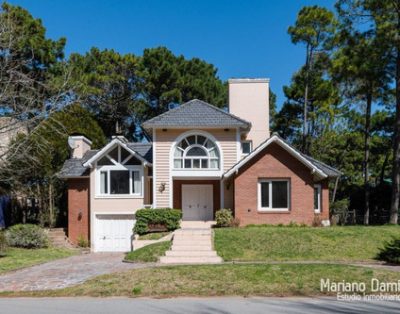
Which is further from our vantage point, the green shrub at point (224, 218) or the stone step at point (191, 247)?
the green shrub at point (224, 218)

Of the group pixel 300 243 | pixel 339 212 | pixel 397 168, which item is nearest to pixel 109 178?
pixel 300 243

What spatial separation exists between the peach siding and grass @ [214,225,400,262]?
5236 millimetres

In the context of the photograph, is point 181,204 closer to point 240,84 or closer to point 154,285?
point 240,84

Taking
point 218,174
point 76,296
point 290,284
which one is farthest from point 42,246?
point 290,284

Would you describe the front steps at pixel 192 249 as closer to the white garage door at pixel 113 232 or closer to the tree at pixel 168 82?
the white garage door at pixel 113 232

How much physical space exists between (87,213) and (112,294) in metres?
16.1

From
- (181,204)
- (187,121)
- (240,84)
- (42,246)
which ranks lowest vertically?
(42,246)

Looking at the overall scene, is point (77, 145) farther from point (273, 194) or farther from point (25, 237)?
point (273, 194)

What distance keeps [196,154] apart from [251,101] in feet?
19.9

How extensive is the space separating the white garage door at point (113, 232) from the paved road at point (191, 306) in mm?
15452

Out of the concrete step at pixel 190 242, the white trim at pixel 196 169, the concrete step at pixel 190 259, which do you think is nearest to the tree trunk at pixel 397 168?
the white trim at pixel 196 169

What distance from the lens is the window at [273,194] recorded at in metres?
24.5

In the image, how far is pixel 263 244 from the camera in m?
19.5

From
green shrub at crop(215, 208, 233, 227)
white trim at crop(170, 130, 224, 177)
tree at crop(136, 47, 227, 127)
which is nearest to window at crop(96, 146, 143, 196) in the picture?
white trim at crop(170, 130, 224, 177)
